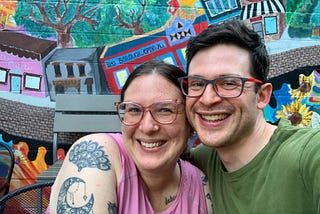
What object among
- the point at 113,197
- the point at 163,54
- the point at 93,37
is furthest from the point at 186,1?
the point at 113,197

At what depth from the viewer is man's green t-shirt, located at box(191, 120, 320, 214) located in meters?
1.30

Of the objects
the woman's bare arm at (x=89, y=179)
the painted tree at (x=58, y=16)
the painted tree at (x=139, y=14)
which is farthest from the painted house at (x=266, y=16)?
the woman's bare arm at (x=89, y=179)

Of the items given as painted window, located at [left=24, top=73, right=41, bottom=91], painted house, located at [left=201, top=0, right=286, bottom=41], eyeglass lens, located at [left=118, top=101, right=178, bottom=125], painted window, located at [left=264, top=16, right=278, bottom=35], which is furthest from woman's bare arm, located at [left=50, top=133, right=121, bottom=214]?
painted window, located at [left=264, top=16, right=278, bottom=35]

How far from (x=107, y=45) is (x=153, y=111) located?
120 inches

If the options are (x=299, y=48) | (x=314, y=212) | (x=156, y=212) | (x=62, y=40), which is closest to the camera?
(x=314, y=212)

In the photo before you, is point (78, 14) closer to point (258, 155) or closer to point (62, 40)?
point (62, 40)

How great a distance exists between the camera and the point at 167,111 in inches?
65.5

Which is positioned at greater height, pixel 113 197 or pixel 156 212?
pixel 113 197

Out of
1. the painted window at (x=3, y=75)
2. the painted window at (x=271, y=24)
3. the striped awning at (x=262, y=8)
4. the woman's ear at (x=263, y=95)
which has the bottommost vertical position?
the woman's ear at (x=263, y=95)

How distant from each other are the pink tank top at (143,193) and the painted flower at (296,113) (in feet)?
10.7

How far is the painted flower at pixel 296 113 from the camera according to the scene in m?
4.76

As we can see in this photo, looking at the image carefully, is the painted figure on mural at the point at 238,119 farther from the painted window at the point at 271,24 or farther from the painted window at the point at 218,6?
the painted window at the point at 271,24

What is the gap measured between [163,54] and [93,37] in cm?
89

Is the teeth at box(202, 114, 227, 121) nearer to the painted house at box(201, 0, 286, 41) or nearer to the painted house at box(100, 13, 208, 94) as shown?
the painted house at box(100, 13, 208, 94)
